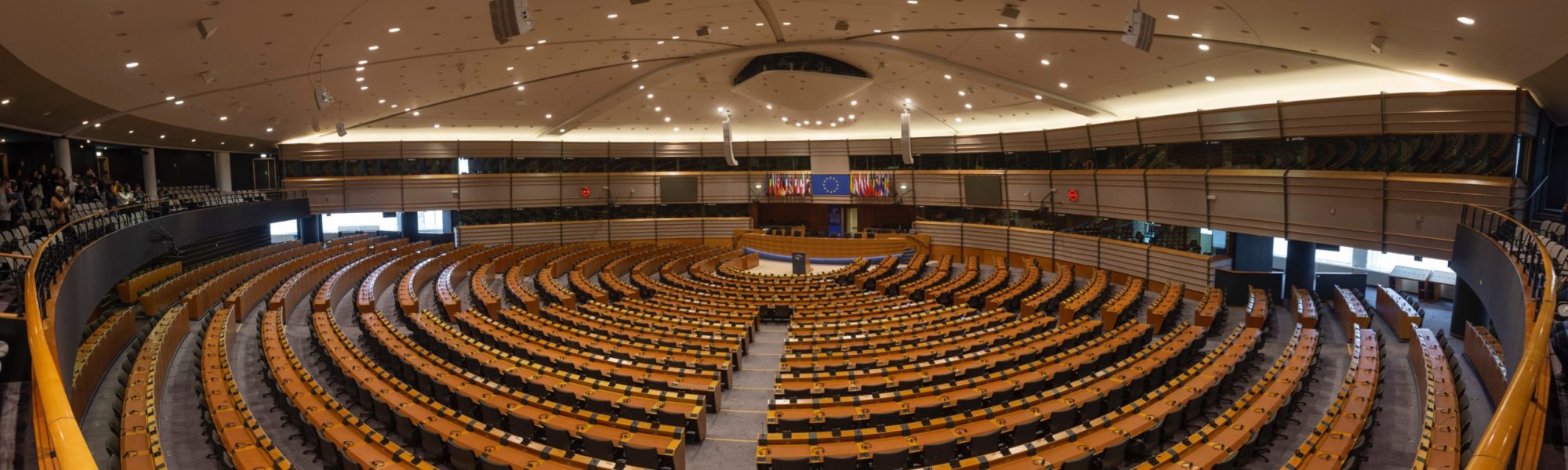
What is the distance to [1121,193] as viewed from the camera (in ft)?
77.3

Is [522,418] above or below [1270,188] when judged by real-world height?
below

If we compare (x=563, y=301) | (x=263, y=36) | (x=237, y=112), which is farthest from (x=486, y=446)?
(x=237, y=112)

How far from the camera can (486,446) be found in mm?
8422

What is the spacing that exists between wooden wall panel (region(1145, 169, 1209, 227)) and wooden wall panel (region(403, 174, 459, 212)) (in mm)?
26894

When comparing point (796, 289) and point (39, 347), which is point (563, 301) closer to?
point (796, 289)

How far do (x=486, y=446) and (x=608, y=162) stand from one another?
26636 millimetres

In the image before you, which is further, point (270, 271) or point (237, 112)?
point (270, 271)

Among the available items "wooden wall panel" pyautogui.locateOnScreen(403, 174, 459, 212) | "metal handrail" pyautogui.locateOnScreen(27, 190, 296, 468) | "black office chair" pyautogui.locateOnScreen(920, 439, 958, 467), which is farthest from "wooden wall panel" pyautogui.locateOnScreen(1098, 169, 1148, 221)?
"wooden wall panel" pyautogui.locateOnScreen(403, 174, 459, 212)

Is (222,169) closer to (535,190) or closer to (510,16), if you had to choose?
(535,190)

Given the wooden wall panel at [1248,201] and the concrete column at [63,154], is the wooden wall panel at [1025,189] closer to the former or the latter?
the wooden wall panel at [1248,201]

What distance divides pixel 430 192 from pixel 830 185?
1720cm

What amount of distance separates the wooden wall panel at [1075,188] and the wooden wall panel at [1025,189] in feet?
1.22

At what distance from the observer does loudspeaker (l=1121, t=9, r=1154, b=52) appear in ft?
31.1

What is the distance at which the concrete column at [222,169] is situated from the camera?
1141 inches
